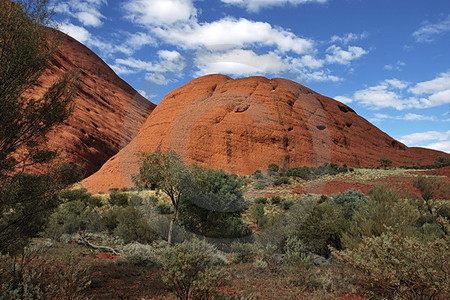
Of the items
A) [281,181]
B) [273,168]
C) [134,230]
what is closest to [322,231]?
[134,230]

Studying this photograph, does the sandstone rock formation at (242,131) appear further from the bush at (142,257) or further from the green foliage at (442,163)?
the bush at (142,257)

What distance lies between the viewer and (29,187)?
291 inches

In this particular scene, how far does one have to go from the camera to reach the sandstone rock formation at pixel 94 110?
165ft

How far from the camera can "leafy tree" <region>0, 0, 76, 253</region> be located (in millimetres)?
6547

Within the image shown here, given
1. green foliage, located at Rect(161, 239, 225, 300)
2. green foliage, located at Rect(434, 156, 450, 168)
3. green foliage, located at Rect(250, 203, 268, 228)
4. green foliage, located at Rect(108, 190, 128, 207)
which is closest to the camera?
green foliage, located at Rect(161, 239, 225, 300)

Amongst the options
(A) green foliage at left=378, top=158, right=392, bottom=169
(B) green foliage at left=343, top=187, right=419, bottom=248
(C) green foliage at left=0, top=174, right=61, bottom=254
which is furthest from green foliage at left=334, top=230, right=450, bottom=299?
(A) green foliage at left=378, top=158, right=392, bottom=169

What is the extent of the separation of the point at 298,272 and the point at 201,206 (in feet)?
25.3

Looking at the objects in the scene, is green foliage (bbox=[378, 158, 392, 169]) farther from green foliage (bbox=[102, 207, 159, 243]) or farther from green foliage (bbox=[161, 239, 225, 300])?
green foliage (bbox=[161, 239, 225, 300])

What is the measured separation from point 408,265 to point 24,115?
332 inches

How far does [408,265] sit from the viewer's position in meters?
5.36

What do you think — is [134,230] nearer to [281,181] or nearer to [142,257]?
[142,257]

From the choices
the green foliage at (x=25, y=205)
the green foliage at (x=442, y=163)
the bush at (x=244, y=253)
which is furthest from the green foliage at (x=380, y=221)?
the green foliage at (x=442, y=163)

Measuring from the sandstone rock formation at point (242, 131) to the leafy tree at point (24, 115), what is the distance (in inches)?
1422

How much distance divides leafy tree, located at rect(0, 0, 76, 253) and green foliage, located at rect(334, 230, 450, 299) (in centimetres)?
733
